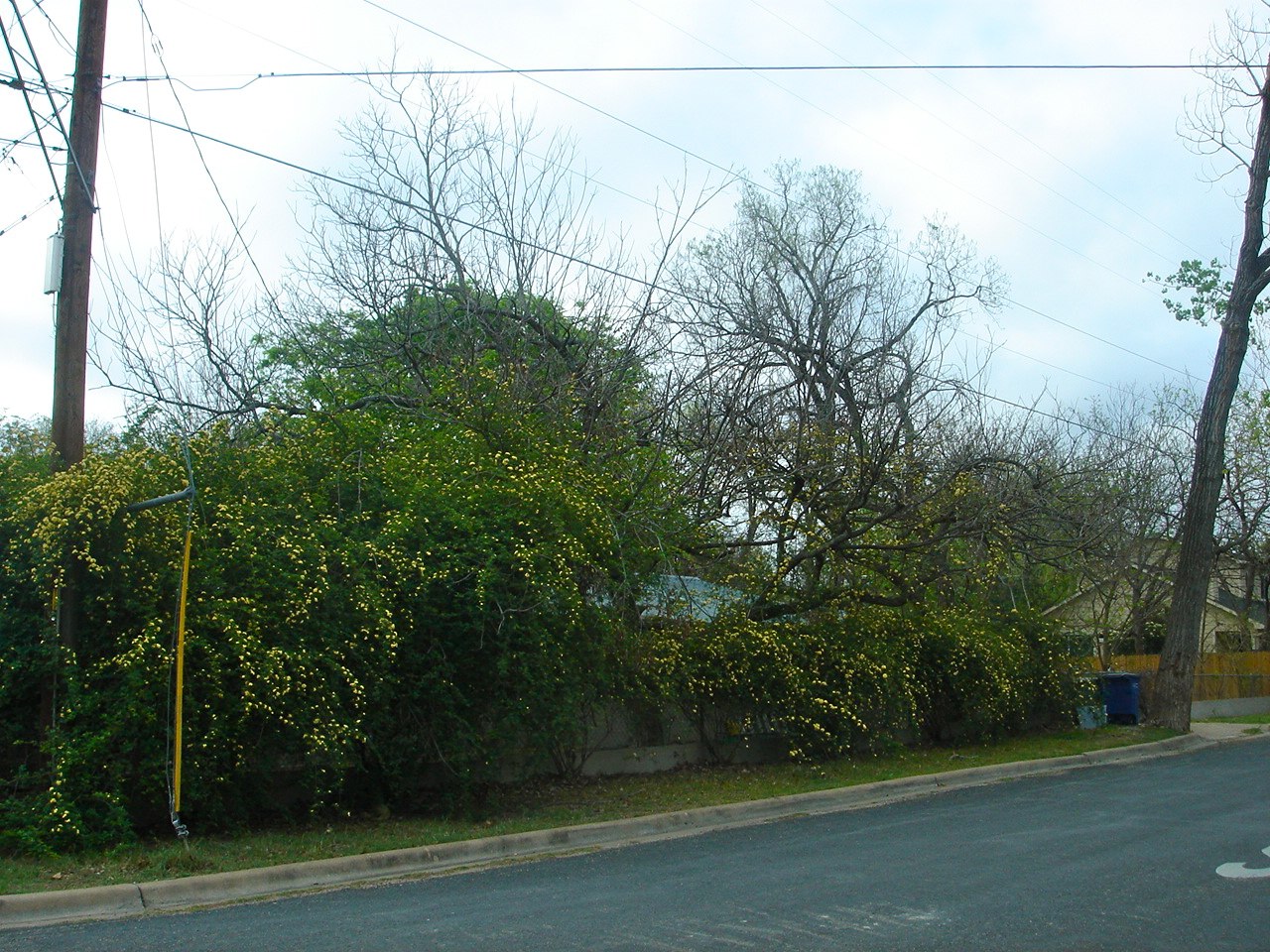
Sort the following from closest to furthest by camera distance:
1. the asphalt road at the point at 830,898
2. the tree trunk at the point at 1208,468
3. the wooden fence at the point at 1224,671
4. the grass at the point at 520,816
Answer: the asphalt road at the point at 830,898 < the grass at the point at 520,816 < the tree trunk at the point at 1208,468 < the wooden fence at the point at 1224,671

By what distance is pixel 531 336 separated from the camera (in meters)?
17.2

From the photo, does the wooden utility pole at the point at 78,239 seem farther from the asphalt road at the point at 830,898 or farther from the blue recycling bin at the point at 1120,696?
the blue recycling bin at the point at 1120,696

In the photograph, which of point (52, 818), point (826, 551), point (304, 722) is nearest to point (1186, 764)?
point (826, 551)

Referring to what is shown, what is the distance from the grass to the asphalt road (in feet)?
3.27

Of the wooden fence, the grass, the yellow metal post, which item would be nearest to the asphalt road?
the grass

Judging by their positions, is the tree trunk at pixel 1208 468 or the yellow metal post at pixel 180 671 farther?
the tree trunk at pixel 1208 468

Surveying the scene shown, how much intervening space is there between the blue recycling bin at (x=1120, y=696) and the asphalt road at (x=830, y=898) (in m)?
12.5

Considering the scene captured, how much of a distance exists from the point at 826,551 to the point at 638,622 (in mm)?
4139

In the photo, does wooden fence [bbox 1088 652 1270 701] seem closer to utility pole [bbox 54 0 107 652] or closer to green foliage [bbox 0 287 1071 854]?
green foliage [bbox 0 287 1071 854]

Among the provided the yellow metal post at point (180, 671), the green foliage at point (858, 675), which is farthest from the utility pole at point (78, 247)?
the green foliage at point (858, 675)

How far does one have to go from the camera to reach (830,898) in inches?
320

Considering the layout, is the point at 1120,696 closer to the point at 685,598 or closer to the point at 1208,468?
the point at 1208,468

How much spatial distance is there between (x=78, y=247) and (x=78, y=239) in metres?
0.07

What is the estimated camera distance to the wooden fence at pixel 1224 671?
31.1 metres
